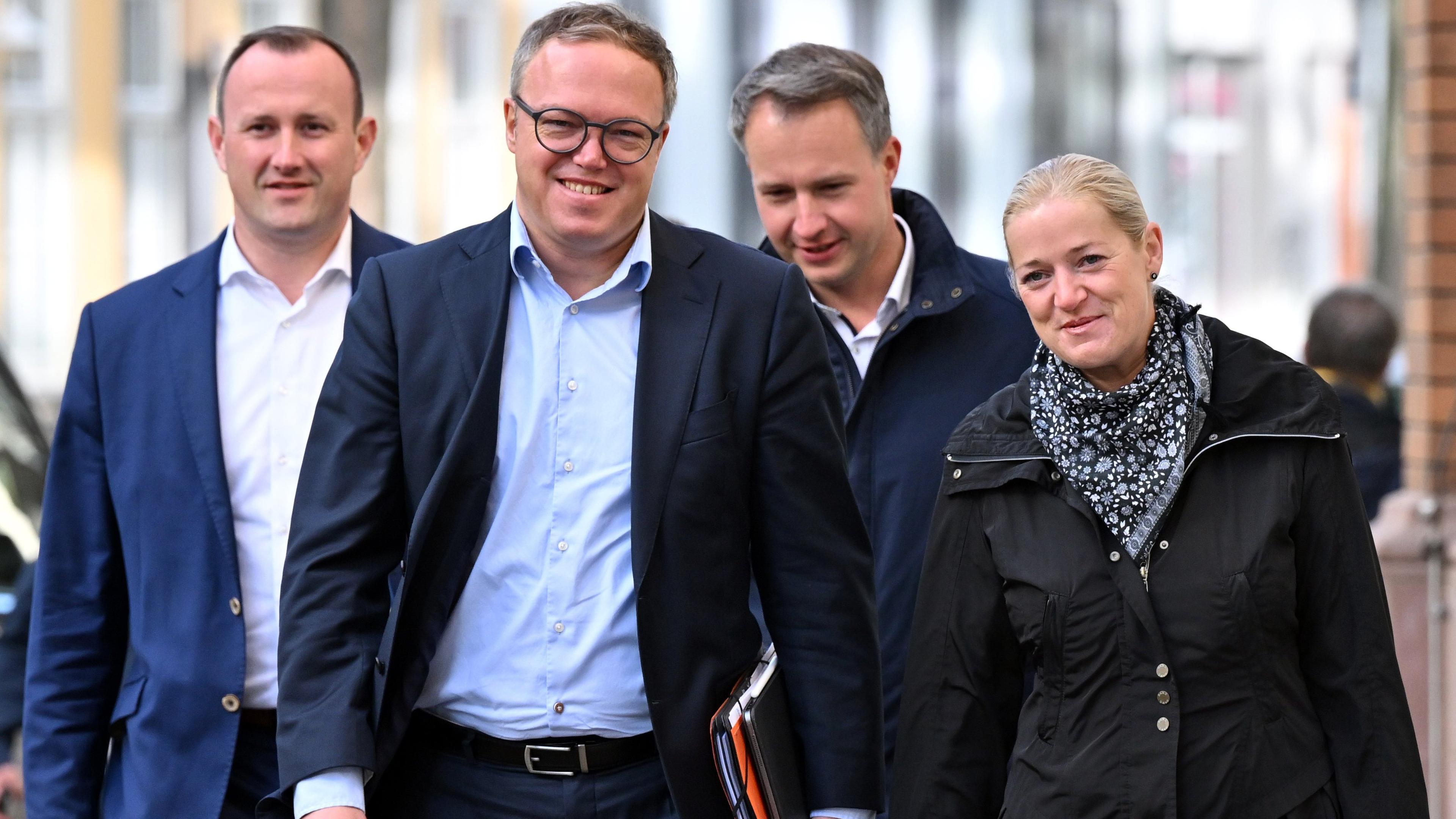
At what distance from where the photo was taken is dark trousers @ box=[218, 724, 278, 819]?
3.28 meters

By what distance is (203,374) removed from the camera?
131 inches

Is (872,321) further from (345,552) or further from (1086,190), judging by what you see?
(345,552)

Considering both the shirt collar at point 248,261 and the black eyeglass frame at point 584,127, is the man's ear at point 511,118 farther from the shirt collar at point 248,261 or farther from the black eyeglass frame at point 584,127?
the shirt collar at point 248,261

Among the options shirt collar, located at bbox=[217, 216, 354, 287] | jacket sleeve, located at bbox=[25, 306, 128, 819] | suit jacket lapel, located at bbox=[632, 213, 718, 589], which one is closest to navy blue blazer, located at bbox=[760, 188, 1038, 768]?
suit jacket lapel, located at bbox=[632, 213, 718, 589]

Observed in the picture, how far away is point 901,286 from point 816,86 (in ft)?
1.43

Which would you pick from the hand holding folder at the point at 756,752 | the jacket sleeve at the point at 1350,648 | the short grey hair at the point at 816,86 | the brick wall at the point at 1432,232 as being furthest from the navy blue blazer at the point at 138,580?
the brick wall at the point at 1432,232

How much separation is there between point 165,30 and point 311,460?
13.0m

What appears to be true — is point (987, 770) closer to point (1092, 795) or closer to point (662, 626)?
point (1092, 795)

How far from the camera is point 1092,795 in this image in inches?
107

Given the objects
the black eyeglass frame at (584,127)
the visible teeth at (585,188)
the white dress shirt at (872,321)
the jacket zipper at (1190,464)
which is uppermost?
the black eyeglass frame at (584,127)

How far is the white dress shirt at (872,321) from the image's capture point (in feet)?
11.9

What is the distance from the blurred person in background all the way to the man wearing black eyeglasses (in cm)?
363

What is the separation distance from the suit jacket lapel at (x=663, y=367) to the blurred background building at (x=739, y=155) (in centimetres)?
1135

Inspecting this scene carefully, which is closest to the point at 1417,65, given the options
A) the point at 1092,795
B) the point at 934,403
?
the point at 934,403
